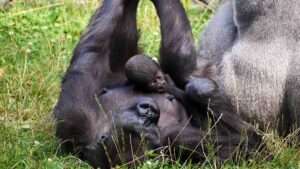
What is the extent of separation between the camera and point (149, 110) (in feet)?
17.1

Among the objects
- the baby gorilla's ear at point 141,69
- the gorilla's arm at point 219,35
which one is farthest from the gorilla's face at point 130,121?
the gorilla's arm at point 219,35

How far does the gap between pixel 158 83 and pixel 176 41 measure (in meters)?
0.29

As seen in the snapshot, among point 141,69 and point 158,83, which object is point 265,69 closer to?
point 158,83

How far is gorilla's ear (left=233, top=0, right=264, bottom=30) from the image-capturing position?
5512mm

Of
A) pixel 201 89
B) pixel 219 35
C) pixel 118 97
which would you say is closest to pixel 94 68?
pixel 118 97

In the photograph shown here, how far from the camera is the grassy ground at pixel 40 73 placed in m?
5.19

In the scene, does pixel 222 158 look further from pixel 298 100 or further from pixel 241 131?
pixel 298 100

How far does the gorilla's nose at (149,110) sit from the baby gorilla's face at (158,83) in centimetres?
23

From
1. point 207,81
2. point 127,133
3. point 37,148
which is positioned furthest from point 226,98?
point 37,148

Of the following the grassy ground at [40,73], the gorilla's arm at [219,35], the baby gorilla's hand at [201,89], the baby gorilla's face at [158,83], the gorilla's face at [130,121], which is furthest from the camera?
the gorilla's arm at [219,35]

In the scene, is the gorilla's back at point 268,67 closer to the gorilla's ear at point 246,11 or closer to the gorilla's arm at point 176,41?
the gorilla's ear at point 246,11

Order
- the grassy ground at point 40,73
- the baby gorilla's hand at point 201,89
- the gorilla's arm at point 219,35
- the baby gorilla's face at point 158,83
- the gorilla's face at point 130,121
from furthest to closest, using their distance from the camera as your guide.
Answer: the gorilla's arm at point 219,35
the baby gorilla's face at point 158,83
the baby gorilla's hand at point 201,89
the grassy ground at point 40,73
the gorilla's face at point 130,121

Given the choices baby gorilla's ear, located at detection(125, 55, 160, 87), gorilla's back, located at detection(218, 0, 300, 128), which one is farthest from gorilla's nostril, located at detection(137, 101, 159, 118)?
gorilla's back, located at detection(218, 0, 300, 128)

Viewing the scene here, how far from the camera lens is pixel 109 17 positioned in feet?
18.8
